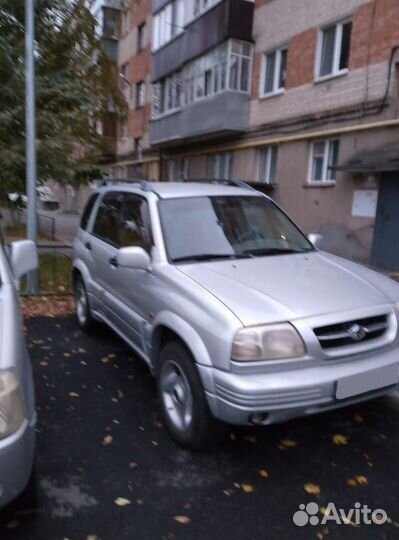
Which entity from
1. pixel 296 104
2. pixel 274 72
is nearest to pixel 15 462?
pixel 296 104

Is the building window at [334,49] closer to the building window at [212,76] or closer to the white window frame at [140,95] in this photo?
the building window at [212,76]

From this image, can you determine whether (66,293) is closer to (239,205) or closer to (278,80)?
(239,205)

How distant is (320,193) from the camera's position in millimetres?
13180

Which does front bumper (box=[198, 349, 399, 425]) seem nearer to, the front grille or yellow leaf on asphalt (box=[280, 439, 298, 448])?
the front grille

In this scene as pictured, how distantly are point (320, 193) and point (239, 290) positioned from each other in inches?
428

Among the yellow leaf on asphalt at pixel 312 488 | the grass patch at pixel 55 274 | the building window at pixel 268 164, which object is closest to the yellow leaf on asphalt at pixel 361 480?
the yellow leaf on asphalt at pixel 312 488

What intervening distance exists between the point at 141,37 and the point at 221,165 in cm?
1196

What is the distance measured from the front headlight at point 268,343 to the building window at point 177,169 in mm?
18960

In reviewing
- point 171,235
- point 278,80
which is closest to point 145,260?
point 171,235

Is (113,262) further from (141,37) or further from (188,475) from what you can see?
(141,37)

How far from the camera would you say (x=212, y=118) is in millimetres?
16562

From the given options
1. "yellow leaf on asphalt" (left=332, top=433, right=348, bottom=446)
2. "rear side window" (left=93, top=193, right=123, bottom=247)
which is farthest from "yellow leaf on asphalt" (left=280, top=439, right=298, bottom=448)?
"rear side window" (left=93, top=193, right=123, bottom=247)

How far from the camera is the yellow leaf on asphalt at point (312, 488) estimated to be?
271cm

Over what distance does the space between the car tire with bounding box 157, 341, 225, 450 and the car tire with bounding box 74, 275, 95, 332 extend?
2160mm
